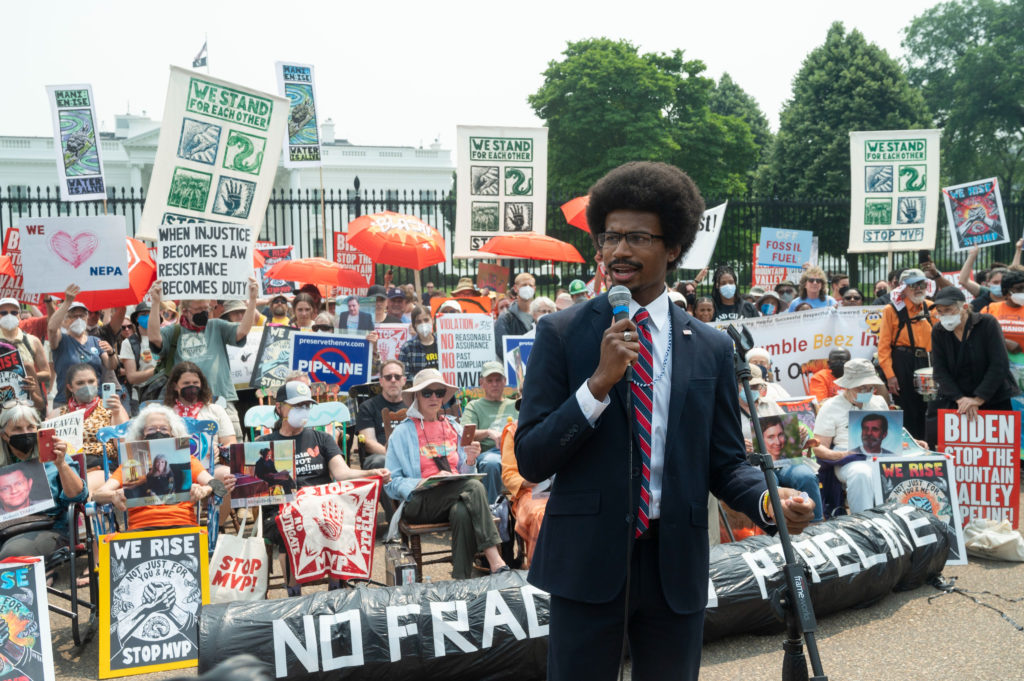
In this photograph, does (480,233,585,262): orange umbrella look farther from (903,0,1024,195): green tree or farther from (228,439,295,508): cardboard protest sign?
(903,0,1024,195): green tree

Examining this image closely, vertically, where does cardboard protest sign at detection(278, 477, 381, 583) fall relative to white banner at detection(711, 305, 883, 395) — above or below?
below

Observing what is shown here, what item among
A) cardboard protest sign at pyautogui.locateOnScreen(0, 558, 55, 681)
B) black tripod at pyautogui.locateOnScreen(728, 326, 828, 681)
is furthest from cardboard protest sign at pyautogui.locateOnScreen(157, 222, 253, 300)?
black tripod at pyautogui.locateOnScreen(728, 326, 828, 681)

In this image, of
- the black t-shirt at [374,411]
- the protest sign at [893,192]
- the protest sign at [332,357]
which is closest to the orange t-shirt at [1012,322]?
the protest sign at [893,192]

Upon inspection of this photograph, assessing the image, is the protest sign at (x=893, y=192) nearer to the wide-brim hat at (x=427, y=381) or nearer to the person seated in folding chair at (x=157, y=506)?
the wide-brim hat at (x=427, y=381)

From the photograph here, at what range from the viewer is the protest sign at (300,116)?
12320mm

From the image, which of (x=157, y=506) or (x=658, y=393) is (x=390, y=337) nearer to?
(x=157, y=506)

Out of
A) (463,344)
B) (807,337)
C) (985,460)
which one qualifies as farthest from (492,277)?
(985,460)

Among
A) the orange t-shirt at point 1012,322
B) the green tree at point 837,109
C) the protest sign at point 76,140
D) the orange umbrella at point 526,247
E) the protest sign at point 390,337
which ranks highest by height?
the green tree at point 837,109

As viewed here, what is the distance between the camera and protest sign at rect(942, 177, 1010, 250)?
504 inches

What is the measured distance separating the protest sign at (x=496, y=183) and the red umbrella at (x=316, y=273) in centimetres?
217

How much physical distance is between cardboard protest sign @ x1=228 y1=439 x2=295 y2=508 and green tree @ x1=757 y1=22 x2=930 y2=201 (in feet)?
115

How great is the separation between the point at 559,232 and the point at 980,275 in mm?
12095

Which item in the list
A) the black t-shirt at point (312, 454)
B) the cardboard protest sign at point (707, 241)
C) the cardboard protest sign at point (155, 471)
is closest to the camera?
the cardboard protest sign at point (155, 471)

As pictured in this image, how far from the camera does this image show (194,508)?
240 inches
